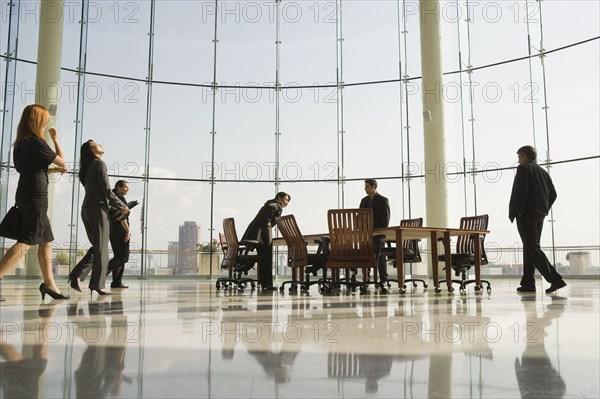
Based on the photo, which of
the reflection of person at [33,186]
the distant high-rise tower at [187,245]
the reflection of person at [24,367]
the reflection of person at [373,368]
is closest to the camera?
the reflection of person at [24,367]

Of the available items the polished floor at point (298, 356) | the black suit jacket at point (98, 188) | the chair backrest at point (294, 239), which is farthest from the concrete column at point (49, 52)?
the polished floor at point (298, 356)

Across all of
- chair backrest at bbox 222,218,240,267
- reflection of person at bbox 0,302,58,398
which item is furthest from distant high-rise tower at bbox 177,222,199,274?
reflection of person at bbox 0,302,58,398

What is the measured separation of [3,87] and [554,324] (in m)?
7.95

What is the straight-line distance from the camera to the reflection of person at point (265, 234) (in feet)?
Answer: 23.8

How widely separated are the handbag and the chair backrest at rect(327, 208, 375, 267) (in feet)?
10.1

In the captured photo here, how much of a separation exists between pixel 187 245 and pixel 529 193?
8.86 m

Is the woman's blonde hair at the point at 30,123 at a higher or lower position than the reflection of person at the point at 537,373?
higher

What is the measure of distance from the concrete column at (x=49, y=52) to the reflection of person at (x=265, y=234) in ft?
17.8

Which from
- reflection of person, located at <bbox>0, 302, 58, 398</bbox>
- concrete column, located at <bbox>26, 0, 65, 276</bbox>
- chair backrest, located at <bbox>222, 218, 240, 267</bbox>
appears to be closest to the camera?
reflection of person, located at <bbox>0, 302, 58, 398</bbox>

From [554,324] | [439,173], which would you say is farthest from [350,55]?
[554,324]

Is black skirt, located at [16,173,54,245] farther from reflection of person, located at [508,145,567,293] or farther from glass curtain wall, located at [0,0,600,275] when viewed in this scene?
glass curtain wall, located at [0,0,600,275]

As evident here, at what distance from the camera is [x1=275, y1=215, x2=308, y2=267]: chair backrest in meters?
6.84

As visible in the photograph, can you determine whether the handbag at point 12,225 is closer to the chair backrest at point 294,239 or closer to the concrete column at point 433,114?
the chair backrest at point 294,239

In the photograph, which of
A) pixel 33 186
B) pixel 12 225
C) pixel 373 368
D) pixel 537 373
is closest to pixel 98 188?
pixel 33 186
